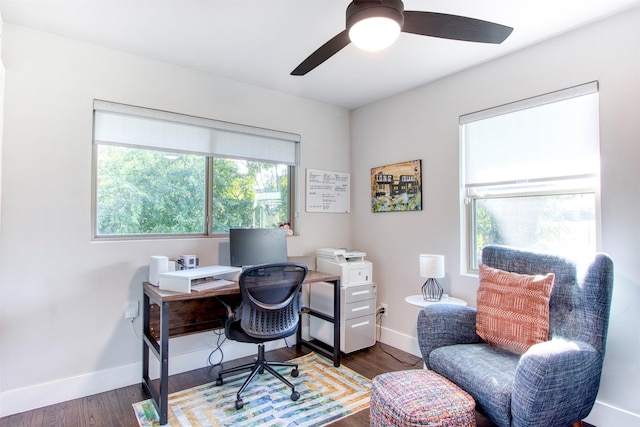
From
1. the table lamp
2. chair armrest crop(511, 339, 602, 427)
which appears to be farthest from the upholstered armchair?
the table lamp

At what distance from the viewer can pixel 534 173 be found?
2.37 m

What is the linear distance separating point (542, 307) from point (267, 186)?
7.76ft

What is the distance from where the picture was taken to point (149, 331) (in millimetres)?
2467

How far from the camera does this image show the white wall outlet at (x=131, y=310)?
245 centimetres

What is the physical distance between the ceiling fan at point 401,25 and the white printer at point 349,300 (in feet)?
6.19

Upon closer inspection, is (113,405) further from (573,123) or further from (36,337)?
(573,123)

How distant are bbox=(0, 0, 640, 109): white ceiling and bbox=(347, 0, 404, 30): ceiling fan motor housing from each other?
1.87 ft

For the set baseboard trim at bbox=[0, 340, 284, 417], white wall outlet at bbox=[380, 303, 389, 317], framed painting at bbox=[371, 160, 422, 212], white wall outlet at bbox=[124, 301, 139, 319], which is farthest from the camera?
white wall outlet at bbox=[380, 303, 389, 317]

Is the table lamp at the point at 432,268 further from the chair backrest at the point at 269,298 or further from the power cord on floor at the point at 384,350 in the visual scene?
the chair backrest at the point at 269,298

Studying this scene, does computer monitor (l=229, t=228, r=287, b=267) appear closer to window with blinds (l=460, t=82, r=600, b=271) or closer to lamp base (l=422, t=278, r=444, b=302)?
lamp base (l=422, t=278, r=444, b=302)

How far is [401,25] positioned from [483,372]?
165 centimetres

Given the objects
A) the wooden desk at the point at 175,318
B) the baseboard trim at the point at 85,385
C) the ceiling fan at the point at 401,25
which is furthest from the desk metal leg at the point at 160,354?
the ceiling fan at the point at 401,25

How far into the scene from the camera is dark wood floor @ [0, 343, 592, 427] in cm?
200

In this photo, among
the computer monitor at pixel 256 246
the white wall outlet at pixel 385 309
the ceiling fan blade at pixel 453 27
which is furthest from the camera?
the white wall outlet at pixel 385 309
